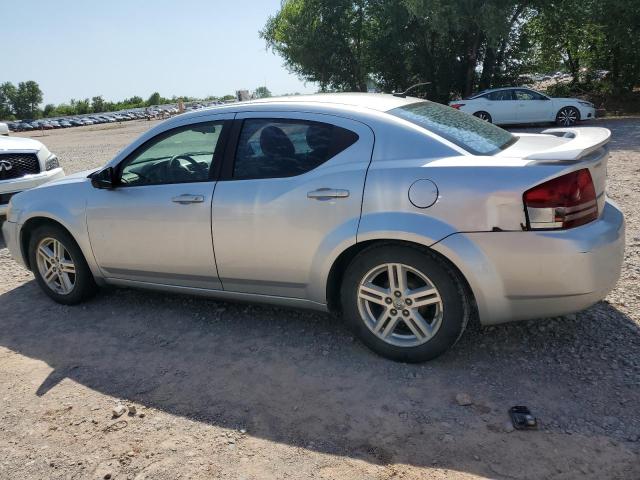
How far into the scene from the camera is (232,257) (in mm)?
3760

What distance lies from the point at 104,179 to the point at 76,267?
87cm

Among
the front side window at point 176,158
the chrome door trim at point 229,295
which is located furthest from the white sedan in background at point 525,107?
the chrome door trim at point 229,295

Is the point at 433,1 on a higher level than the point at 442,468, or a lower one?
higher

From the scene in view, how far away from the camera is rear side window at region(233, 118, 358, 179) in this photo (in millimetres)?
3473

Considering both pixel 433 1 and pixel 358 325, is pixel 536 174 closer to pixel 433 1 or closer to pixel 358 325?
pixel 358 325

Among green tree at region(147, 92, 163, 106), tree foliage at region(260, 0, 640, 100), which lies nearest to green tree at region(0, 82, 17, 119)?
green tree at region(147, 92, 163, 106)

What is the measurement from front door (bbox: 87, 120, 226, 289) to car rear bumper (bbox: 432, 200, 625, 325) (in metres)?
1.71

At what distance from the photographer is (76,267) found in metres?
4.55

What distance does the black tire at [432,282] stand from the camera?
3.16 m

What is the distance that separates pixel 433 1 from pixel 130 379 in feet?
66.5

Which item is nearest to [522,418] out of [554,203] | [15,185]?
[554,203]

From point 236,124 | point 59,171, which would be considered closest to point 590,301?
point 236,124

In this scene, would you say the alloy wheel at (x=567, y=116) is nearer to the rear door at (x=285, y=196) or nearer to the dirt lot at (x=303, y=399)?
the dirt lot at (x=303, y=399)

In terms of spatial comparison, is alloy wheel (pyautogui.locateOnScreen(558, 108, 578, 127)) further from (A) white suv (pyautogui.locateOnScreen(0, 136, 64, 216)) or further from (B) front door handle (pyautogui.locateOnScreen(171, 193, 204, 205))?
(B) front door handle (pyautogui.locateOnScreen(171, 193, 204, 205))
